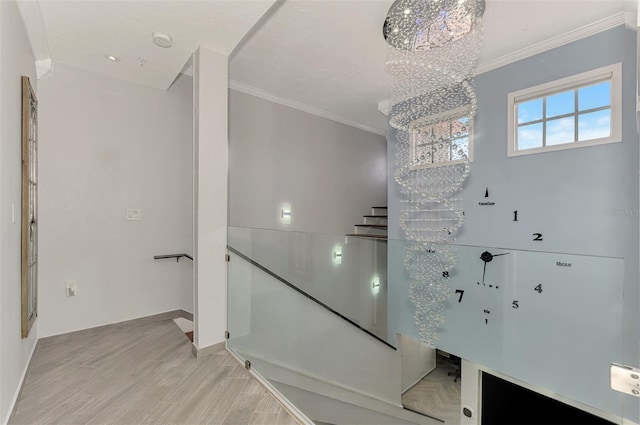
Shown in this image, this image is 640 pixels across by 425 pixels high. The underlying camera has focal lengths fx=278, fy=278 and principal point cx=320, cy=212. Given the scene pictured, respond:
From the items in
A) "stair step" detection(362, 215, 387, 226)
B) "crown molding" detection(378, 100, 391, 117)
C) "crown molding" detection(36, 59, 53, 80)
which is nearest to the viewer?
"crown molding" detection(36, 59, 53, 80)

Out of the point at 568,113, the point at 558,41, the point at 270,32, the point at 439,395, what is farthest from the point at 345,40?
the point at 439,395

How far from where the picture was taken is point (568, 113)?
2.62m

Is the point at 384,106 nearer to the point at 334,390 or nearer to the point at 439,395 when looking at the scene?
the point at 439,395

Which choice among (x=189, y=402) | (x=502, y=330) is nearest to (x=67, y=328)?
(x=189, y=402)

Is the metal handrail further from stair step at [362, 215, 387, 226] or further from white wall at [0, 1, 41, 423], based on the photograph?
stair step at [362, 215, 387, 226]

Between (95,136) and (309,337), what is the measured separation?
3.15 m

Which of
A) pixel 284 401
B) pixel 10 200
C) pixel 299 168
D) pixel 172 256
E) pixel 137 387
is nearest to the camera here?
pixel 10 200

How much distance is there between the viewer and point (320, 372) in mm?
2928

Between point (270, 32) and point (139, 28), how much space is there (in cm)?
110

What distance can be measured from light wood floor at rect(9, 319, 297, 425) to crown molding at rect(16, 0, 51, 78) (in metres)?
2.69

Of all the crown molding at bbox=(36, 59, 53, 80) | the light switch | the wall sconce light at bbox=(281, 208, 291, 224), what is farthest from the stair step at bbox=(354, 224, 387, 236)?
the crown molding at bbox=(36, 59, 53, 80)

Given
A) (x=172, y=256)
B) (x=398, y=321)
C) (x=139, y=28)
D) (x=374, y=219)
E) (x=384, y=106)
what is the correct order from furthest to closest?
(x=374, y=219) < (x=384, y=106) < (x=172, y=256) < (x=398, y=321) < (x=139, y=28)

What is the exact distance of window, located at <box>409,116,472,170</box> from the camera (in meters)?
3.18

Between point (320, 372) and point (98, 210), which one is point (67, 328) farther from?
point (320, 372)
